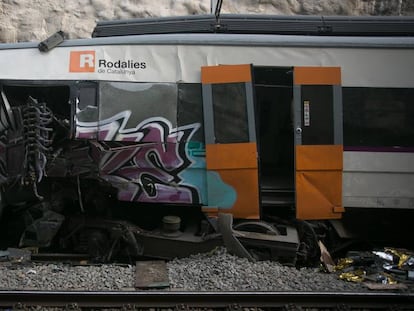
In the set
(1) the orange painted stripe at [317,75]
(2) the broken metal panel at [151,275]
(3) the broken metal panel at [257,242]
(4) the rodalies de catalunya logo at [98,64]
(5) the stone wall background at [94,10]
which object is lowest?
(2) the broken metal panel at [151,275]

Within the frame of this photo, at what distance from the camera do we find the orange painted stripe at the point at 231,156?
265 inches

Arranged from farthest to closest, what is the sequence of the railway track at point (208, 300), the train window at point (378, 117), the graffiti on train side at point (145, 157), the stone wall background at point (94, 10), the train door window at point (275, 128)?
the stone wall background at point (94, 10) < the train door window at point (275, 128) < the train window at point (378, 117) < the graffiti on train side at point (145, 157) < the railway track at point (208, 300)

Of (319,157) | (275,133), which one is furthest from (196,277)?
(275,133)

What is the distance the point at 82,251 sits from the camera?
7.09 metres

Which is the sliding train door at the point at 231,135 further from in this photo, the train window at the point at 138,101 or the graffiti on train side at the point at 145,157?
the train window at the point at 138,101

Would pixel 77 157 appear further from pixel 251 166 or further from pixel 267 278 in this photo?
pixel 267 278

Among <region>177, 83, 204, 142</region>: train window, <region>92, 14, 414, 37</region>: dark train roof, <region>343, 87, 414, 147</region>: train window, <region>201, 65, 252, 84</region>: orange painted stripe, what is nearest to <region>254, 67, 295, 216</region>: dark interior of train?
<region>201, 65, 252, 84</region>: orange painted stripe

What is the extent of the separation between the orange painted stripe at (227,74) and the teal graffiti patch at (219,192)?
1202 millimetres

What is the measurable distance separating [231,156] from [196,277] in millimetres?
1661

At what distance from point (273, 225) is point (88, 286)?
101 inches

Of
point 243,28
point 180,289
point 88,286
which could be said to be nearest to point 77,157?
point 88,286

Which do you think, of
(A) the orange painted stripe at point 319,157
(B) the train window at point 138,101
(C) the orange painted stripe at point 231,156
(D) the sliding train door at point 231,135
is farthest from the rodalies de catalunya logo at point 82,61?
(A) the orange painted stripe at point 319,157

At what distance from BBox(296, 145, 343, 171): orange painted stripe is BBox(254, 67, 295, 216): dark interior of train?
57 cm

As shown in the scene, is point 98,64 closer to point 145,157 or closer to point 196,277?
point 145,157
